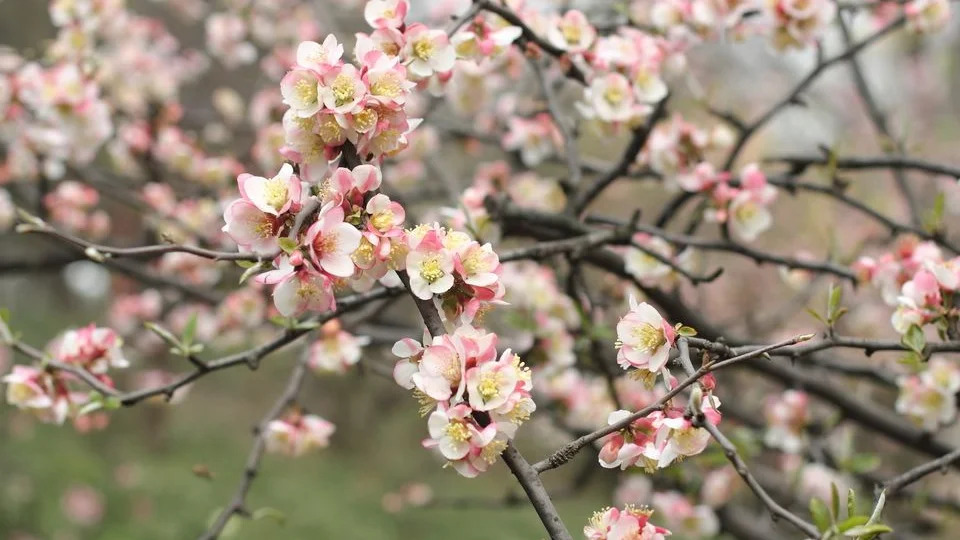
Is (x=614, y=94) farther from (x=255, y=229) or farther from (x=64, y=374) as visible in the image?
(x=64, y=374)

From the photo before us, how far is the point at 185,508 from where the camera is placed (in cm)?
375

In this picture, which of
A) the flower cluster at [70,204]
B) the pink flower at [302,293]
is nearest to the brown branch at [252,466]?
the pink flower at [302,293]

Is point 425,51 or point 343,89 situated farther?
point 425,51

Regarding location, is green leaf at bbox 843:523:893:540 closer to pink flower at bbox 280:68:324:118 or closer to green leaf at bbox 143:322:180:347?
pink flower at bbox 280:68:324:118

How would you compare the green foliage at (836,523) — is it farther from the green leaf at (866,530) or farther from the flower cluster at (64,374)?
the flower cluster at (64,374)

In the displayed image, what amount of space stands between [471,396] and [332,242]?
0.68ft

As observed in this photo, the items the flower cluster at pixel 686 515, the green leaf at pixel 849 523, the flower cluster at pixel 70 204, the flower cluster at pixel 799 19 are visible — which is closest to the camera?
the green leaf at pixel 849 523

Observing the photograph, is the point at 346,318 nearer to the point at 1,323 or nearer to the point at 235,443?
the point at 1,323

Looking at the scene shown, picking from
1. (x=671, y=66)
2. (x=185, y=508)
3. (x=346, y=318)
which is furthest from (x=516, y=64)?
(x=185, y=508)

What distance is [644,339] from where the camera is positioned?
0.84 metres

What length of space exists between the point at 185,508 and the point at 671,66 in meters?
3.12

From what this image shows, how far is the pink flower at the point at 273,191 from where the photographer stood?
0.81 m

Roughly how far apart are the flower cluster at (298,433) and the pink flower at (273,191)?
2.21ft

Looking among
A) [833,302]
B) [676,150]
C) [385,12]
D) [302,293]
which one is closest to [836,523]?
[833,302]
